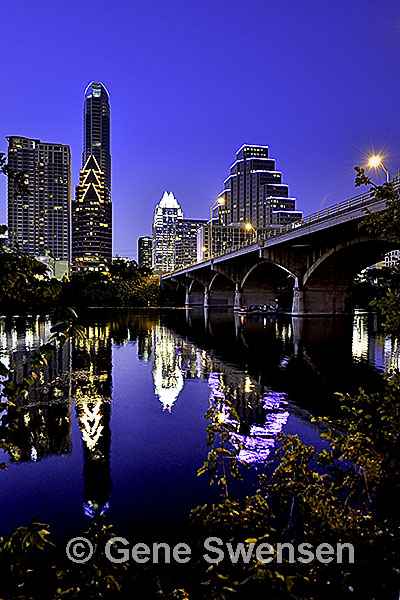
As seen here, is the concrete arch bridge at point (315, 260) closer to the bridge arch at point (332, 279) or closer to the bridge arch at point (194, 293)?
the bridge arch at point (332, 279)

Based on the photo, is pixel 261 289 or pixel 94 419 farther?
pixel 261 289

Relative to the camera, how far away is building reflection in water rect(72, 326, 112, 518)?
266 inches

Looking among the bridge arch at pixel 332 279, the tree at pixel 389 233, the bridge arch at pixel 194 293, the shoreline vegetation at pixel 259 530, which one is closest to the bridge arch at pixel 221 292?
the bridge arch at pixel 194 293

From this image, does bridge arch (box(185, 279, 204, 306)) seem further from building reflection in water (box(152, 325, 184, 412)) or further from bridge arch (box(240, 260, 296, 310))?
building reflection in water (box(152, 325, 184, 412))

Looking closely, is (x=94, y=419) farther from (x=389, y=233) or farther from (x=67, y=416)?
(x=389, y=233)

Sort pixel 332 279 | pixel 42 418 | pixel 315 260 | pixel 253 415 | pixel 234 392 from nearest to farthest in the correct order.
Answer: pixel 42 418 → pixel 253 415 → pixel 234 392 → pixel 315 260 → pixel 332 279

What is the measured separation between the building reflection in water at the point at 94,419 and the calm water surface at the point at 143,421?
0.10 ft

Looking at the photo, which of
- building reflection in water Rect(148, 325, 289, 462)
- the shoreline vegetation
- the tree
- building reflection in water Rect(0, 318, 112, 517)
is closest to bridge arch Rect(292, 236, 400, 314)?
building reflection in water Rect(148, 325, 289, 462)

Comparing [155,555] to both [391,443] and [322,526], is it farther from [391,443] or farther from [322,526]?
[391,443]

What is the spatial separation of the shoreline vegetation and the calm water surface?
0.39 m

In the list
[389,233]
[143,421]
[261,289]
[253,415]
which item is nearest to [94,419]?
[143,421]

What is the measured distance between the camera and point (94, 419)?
431 inches

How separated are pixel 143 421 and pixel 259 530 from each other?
23.8ft

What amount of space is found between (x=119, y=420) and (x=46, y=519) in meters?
5.03
